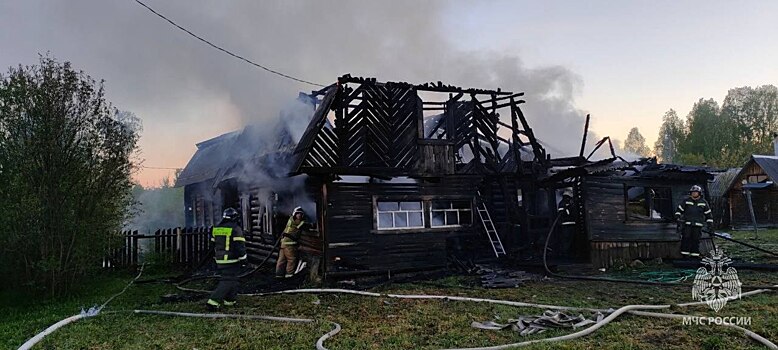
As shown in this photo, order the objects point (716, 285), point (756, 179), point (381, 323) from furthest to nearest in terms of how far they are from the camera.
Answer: point (756, 179), point (716, 285), point (381, 323)

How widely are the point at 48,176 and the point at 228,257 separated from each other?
13.7 ft

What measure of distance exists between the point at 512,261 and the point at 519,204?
250 cm

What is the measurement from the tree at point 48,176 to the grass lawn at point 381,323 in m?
0.79

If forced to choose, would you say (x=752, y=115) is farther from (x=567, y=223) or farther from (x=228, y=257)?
(x=228, y=257)

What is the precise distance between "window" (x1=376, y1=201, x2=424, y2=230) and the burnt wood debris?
0.03 meters

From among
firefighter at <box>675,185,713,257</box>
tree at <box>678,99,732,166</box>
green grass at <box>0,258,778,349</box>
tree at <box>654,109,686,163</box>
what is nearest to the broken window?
firefighter at <box>675,185,713,257</box>

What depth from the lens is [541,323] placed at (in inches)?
258

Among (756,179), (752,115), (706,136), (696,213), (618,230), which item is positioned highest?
(752,115)

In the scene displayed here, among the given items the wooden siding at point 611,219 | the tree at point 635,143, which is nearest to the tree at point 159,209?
the wooden siding at point 611,219

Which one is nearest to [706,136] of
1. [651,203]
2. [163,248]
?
[651,203]

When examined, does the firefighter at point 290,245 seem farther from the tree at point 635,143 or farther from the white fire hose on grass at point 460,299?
the tree at point 635,143

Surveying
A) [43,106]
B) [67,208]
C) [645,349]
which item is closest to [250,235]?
[67,208]

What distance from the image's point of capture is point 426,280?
11.6 meters

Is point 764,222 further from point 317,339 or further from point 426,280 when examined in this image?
point 317,339
